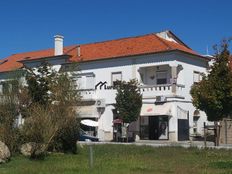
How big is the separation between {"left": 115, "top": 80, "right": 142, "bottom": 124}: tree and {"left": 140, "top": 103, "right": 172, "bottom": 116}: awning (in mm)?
671

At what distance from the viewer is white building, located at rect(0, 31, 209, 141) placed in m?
48.7

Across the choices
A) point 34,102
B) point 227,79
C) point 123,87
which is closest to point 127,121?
point 123,87

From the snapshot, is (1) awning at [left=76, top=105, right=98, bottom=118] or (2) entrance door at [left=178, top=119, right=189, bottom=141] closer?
(2) entrance door at [left=178, top=119, right=189, bottom=141]

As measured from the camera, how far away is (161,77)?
51.2m

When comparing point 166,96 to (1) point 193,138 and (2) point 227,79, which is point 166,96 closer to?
(1) point 193,138

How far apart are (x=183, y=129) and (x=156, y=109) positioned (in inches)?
132

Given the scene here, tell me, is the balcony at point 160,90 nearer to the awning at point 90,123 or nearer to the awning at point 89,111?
the awning at point 89,111

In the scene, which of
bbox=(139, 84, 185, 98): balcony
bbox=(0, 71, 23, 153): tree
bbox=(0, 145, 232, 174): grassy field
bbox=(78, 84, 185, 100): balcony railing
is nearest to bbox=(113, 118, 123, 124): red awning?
bbox=(78, 84, 185, 100): balcony railing

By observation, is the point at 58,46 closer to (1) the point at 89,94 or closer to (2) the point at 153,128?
(1) the point at 89,94

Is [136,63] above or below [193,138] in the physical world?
above

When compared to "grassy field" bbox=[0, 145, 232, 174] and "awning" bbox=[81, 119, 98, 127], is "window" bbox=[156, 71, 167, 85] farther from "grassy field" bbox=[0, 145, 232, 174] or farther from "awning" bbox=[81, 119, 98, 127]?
"grassy field" bbox=[0, 145, 232, 174]

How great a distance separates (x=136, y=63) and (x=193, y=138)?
30.4 ft

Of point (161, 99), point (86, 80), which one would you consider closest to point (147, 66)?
point (161, 99)

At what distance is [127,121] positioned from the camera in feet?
159
